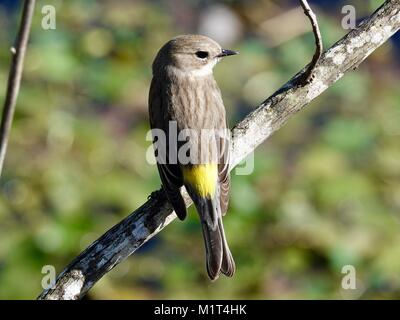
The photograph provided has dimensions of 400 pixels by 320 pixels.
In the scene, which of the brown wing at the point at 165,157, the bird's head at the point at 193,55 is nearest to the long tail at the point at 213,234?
Result: the brown wing at the point at 165,157

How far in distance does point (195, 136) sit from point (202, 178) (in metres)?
0.26

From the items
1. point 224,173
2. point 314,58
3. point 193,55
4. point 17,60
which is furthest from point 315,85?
point 17,60

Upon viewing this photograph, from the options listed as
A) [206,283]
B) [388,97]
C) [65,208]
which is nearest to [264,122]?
[206,283]

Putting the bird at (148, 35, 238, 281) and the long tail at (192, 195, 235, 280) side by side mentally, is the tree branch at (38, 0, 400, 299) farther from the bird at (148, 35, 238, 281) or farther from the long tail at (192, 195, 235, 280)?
the long tail at (192, 195, 235, 280)

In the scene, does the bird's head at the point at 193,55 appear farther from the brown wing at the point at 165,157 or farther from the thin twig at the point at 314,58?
the thin twig at the point at 314,58

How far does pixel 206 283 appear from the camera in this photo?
6156 millimetres

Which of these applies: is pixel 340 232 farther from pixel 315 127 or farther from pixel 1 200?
pixel 1 200

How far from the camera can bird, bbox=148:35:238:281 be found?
13.5 feet

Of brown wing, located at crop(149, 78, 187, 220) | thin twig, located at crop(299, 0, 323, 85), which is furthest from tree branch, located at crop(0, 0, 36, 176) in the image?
brown wing, located at crop(149, 78, 187, 220)

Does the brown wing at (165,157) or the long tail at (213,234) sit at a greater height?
the brown wing at (165,157)

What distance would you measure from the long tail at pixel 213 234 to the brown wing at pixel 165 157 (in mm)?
151

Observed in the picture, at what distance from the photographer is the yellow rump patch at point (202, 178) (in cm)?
412

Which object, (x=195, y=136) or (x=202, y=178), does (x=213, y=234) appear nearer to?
(x=202, y=178)

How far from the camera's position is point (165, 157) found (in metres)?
4.23
